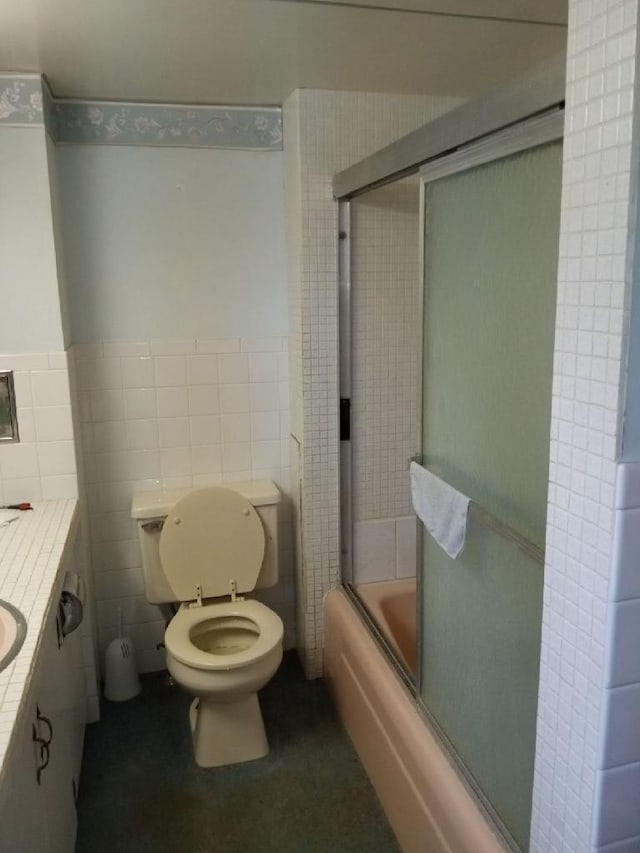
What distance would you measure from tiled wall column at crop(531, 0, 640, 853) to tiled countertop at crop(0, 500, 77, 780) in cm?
87

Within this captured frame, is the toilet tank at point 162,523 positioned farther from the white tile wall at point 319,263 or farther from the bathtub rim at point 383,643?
the bathtub rim at point 383,643

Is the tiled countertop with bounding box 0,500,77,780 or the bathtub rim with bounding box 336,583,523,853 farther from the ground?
the tiled countertop with bounding box 0,500,77,780

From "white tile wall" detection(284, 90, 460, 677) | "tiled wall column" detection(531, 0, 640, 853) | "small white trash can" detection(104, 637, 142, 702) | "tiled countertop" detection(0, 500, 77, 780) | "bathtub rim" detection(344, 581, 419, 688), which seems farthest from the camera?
"small white trash can" detection(104, 637, 142, 702)

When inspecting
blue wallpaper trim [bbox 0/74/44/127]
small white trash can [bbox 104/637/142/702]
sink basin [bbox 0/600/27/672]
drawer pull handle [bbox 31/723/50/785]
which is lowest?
small white trash can [bbox 104/637/142/702]

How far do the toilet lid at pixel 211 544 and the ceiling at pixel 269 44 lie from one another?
132 cm

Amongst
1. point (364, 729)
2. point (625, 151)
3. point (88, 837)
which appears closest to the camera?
point (625, 151)

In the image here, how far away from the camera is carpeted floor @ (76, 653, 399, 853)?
195 cm

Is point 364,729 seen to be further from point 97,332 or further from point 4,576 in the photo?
point 97,332

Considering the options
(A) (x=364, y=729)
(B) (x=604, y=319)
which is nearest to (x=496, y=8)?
(B) (x=604, y=319)

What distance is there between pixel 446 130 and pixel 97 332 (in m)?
1.46

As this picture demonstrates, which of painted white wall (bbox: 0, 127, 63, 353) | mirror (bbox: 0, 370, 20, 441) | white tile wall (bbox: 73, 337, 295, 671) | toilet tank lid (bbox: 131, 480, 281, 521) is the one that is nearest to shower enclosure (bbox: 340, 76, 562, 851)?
toilet tank lid (bbox: 131, 480, 281, 521)

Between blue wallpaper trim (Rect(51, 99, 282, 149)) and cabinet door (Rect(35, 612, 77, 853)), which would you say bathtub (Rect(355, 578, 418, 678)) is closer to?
cabinet door (Rect(35, 612, 77, 853))

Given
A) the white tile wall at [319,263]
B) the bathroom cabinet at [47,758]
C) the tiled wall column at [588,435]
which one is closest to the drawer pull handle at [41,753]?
the bathroom cabinet at [47,758]

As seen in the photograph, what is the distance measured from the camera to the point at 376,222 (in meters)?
2.38
